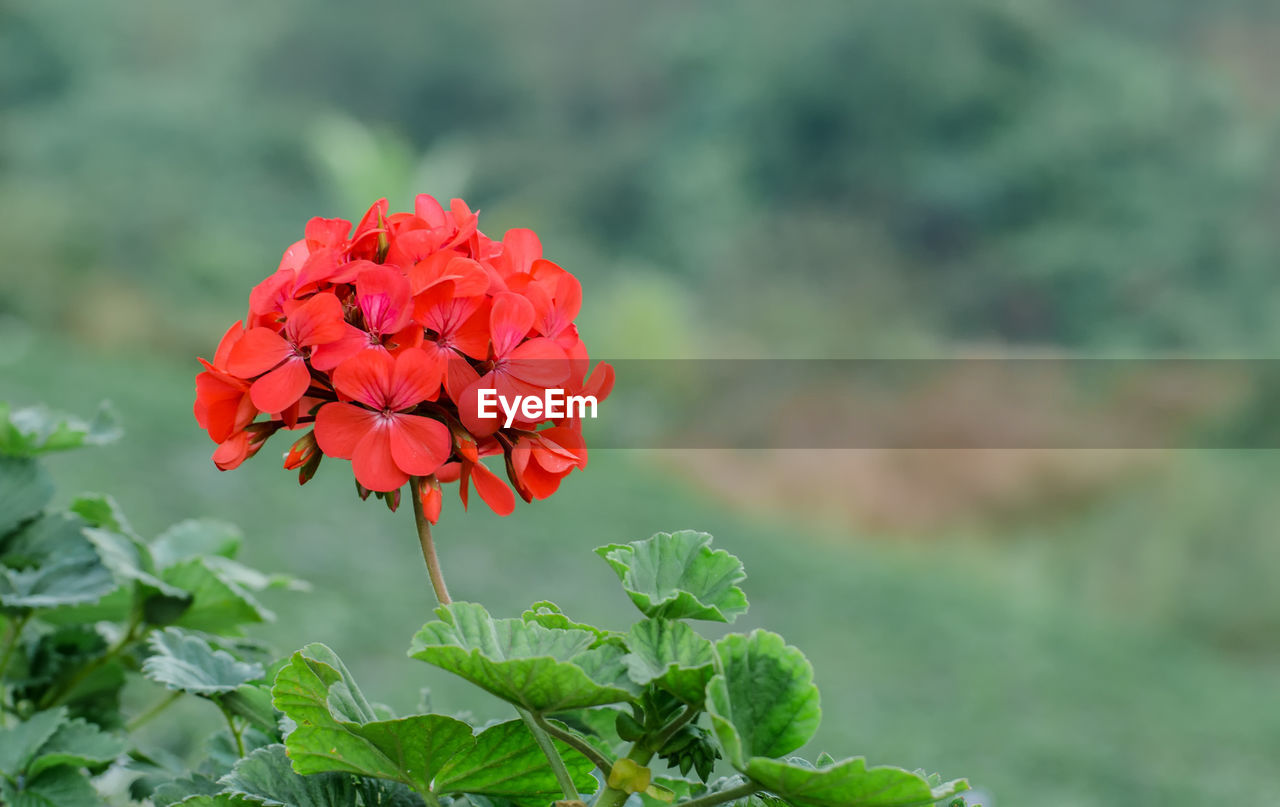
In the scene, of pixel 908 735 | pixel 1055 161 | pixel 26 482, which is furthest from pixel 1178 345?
pixel 26 482

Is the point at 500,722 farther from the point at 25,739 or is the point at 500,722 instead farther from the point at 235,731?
the point at 25,739

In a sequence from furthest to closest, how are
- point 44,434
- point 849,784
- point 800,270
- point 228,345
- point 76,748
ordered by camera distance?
point 800,270
point 44,434
point 76,748
point 228,345
point 849,784

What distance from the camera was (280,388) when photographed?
41 centimetres

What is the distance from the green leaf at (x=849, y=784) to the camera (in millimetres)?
345

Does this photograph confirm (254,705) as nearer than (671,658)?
No

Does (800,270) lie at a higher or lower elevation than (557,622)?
higher

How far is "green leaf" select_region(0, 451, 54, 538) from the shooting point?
66cm

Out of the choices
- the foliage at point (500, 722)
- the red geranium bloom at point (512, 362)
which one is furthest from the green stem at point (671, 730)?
the red geranium bloom at point (512, 362)

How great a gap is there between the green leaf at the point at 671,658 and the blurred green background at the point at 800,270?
6.80 feet

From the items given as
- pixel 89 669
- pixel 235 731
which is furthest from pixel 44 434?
pixel 235 731

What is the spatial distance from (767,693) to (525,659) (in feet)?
0.30

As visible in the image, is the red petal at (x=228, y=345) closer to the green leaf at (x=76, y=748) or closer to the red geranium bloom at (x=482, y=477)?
the red geranium bloom at (x=482, y=477)

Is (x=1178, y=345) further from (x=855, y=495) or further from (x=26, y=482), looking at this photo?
(x=26, y=482)

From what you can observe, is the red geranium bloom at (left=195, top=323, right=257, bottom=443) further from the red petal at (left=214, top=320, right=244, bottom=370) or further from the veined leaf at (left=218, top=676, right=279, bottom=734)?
the veined leaf at (left=218, top=676, right=279, bottom=734)
